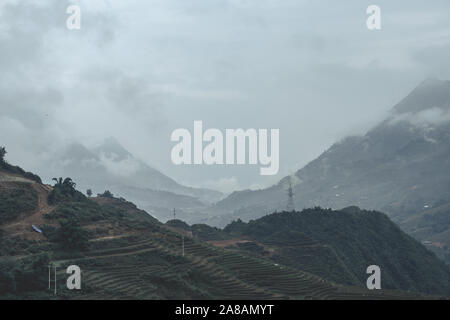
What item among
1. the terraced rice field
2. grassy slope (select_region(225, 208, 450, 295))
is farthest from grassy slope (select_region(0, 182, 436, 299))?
grassy slope (select_region(225, 208, 450, 295))

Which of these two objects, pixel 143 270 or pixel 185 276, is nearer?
pixel 143 270

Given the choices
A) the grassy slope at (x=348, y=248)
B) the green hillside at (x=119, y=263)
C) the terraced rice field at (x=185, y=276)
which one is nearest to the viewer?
the green hillside at (x=119, y=263)

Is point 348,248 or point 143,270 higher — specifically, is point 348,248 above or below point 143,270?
above

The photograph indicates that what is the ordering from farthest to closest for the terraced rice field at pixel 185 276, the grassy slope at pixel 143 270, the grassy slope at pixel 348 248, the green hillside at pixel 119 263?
1. the grassy slope at pixel 348 248
2. the terraced rice field at pixel 185 276
3. the green hillside at pixel 119 263
4. the grassy slope at pixel 143 270

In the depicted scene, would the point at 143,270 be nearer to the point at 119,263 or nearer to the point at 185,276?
the point at 119,263

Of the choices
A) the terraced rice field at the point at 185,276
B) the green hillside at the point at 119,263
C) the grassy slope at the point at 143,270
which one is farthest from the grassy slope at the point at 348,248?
the green hillside at the point at 119,263

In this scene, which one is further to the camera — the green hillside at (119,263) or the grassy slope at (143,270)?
the green hillside at (119,263)

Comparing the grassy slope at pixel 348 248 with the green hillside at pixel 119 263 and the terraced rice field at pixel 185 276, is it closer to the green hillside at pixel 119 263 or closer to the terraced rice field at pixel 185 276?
the terraced rice field at pixel 185 276

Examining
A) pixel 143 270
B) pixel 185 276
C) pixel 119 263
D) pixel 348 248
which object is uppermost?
pixel 348 248

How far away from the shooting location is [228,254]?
56500 mm

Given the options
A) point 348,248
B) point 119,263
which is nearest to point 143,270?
point 119,263

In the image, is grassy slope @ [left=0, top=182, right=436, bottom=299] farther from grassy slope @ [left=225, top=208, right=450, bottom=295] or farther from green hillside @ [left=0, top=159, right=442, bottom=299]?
grassy slope @ [left=225, top=208, right=450, bottom=295]

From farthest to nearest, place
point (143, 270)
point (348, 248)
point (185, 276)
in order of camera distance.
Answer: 1. point (348, 248)
2. point (185, 276)
3. point (143, 270)
